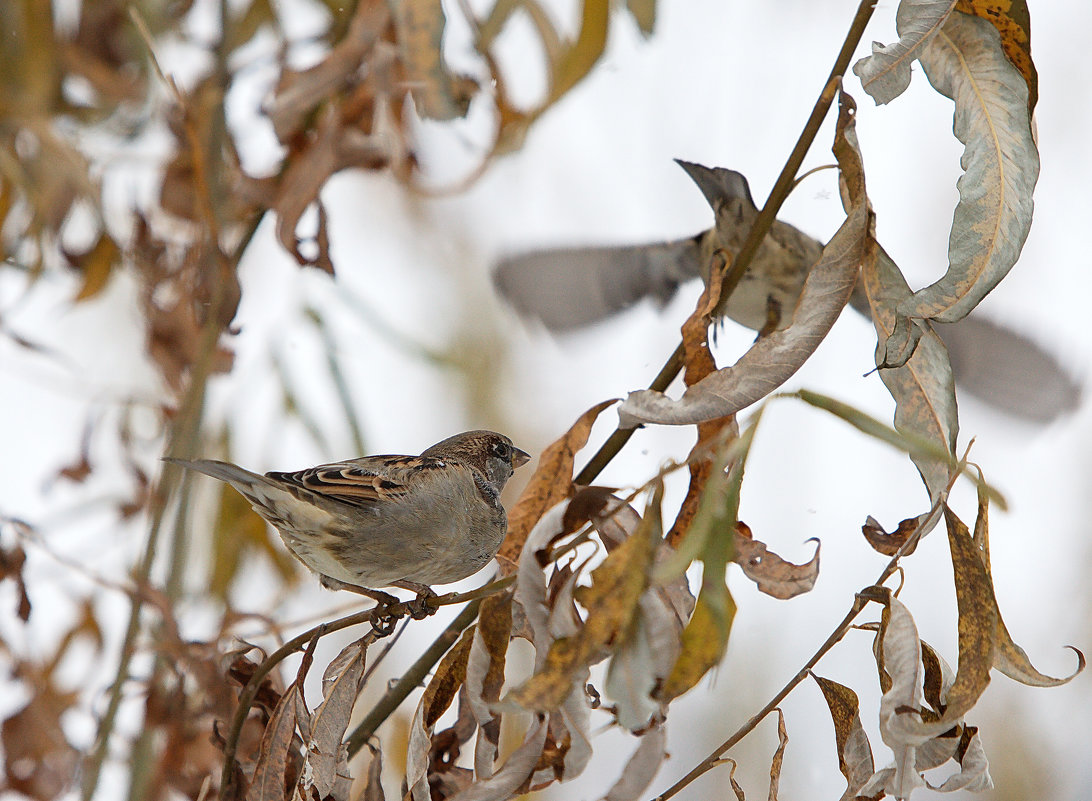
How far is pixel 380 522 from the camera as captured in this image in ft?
7.15

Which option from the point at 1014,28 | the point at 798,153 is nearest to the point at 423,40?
the point at 798,153

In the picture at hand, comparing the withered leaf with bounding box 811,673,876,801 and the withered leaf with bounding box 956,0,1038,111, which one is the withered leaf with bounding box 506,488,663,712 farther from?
the withered leaf with bounding box 956,0,1038,111

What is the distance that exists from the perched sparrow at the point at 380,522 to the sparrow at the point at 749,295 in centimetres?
77

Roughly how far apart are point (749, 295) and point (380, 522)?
48.3 inches

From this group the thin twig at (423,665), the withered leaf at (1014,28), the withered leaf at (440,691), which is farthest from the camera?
the thin twig at (423,665)

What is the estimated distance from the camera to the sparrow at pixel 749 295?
2635 millimetres

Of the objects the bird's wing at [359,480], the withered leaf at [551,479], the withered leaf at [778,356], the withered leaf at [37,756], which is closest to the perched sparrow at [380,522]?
the bird's wing at [359,480]

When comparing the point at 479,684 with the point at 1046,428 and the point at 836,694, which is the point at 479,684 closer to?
the point at 836,694

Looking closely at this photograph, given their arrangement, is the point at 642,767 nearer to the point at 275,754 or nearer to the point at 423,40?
the point at 275,754

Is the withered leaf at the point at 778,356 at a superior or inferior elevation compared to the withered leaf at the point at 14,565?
superior

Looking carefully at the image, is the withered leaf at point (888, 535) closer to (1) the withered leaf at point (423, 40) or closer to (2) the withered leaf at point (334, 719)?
(2) the withered leaf at point (334, 719)

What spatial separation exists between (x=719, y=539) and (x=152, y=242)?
6.78 feet

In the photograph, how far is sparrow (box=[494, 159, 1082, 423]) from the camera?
104 inches

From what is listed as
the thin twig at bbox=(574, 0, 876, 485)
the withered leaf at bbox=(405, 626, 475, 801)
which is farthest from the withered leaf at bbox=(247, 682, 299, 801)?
the thin twig at bbox=(574, 0, 876, 485)
